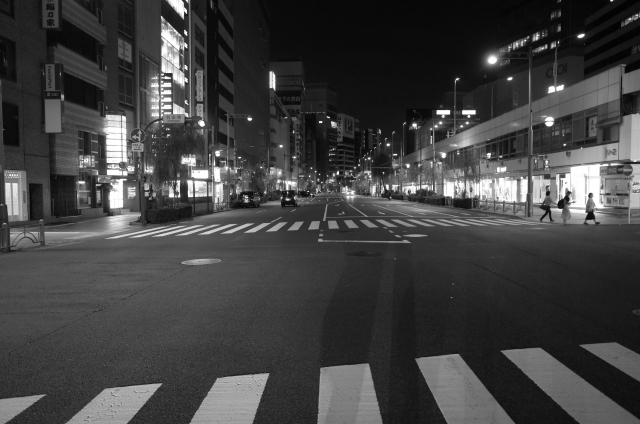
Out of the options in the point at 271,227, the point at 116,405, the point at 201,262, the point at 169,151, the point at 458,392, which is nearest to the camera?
the point at 116,405

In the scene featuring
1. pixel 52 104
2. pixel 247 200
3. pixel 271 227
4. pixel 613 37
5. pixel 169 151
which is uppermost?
pixel 613 37

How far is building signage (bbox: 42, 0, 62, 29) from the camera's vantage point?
97.8ft

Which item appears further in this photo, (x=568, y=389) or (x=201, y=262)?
(x=201, y=262)

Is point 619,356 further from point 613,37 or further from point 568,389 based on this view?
point 613,37

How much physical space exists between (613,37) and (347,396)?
3849 inches

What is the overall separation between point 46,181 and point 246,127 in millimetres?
63157

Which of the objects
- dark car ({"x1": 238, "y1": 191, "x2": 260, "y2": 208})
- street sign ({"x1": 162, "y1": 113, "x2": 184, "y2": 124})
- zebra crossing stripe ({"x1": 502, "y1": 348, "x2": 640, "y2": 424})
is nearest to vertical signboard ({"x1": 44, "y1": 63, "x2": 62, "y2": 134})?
street sign ({"x1": 162, "y1": 113, "x2": 184, "y2": 124})

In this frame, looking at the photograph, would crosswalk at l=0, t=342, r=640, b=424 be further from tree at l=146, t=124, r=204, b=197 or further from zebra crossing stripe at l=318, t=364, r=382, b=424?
tree at l=146, t=124, r=204, b=197

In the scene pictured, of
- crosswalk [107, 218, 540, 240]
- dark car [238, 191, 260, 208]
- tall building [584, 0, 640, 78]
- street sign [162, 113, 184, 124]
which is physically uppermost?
tall building [584, 0, 640, 78]

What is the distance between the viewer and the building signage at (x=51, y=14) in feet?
97.8

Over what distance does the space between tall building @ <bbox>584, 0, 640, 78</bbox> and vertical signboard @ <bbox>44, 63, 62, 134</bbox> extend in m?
78.6

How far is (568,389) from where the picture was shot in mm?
4688

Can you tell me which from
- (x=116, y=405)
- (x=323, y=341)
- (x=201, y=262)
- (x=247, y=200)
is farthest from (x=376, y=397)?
(x=247, y=200)

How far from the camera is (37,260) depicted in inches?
564
